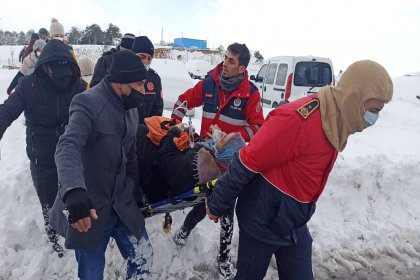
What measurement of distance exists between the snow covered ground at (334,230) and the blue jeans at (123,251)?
94cm

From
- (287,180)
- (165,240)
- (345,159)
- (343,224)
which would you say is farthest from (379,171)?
(287,180)

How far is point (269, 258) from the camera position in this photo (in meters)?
2.43

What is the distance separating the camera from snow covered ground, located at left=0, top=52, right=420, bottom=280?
3543mm

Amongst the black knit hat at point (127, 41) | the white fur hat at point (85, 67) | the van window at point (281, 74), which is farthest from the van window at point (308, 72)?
the black knit hat at point (127, 41)

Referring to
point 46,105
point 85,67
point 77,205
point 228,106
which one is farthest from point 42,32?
point 77,205

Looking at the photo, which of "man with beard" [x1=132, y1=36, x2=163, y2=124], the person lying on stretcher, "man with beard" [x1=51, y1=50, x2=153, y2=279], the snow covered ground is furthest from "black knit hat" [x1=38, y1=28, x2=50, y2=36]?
"man with beard" [x1=51, y1=50, x2=153, y2=279]

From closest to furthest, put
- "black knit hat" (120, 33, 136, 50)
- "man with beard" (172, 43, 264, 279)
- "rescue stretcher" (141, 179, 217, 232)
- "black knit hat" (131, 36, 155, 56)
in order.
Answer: "rescue stretcher" (141, 179, 217, 232), "man with beard" (172, 43, 264, 279), "black knit hat" (131, 36, 155, 56), "black knit hat" (120, 33, 136, 50)

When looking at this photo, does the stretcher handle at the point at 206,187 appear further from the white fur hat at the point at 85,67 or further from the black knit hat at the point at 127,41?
the white fur hat at the point at 85,67

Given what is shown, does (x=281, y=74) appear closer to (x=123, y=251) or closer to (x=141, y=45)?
(x=141, y=45)

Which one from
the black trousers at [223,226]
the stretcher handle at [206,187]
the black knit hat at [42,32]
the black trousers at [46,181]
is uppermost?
the black knit hat at [42,32]

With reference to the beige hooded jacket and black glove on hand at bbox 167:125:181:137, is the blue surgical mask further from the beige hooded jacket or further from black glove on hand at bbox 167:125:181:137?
black glove on hand at bbox 167:125:181:137

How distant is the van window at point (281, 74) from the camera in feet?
33.4

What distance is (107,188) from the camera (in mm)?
2293

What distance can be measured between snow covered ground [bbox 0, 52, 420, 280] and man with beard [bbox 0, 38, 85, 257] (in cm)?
66
